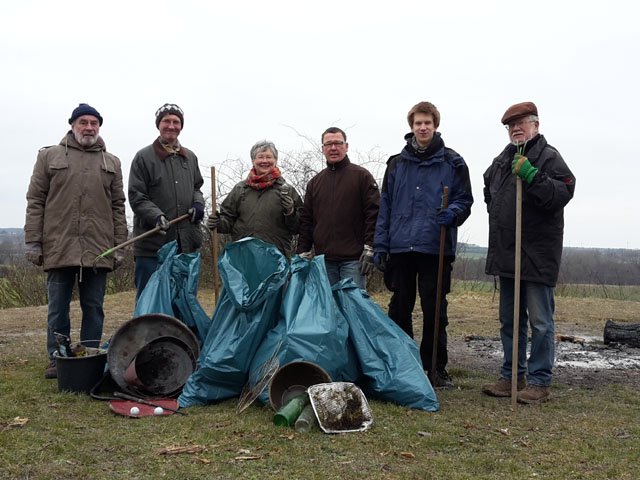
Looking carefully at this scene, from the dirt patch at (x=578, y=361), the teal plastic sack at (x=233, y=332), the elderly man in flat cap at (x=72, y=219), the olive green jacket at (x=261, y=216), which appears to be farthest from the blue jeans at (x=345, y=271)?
the elderly man in flat cap at (x=72, y=219)

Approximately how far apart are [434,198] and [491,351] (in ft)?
7.83

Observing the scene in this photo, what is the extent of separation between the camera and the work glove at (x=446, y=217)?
394cm

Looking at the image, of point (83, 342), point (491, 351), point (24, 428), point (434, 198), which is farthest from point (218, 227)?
point (491, 351)

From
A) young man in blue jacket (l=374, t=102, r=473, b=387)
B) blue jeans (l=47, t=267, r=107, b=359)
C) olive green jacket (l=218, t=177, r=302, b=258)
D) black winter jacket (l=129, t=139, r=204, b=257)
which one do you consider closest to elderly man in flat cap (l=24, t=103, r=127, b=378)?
blue jeans (l=47, t=267, r=107, b=359)

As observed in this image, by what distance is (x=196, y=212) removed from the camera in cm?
468

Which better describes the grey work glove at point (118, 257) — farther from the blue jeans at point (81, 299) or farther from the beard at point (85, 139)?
the beard at point (85, 139)

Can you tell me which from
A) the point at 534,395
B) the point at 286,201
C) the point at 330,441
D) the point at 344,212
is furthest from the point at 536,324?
the point at 286,201

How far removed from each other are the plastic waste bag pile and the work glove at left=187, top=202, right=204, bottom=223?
92 centimetres

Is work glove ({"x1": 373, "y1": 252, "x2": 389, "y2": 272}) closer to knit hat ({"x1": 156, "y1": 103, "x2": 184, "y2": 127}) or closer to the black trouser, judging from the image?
the black trouser

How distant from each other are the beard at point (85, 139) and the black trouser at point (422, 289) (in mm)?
2261

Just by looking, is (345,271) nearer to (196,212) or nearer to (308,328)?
(308,328)

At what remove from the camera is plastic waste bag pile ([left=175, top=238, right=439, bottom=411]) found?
354cm

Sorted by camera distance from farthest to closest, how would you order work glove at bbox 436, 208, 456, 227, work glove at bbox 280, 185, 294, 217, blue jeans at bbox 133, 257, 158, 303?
blue jeans at bbox 133, 257, 158, 303 → work glove at bbox 280, 185, 294, 217 → work glove at bbox 436, 208, 456, 227

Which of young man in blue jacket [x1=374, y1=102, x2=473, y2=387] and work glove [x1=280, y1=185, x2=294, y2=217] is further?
work glove [x1=280, y1=185, x2=294, y2=217]
